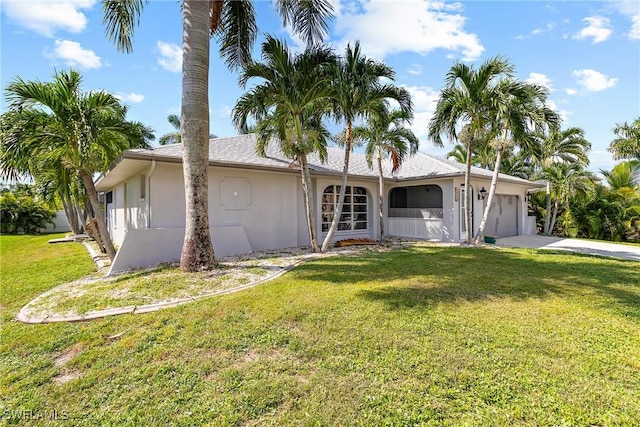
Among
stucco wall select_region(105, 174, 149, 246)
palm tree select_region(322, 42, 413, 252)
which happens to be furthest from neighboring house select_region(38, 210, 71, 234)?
palm tree select_region(322, 42, 413, 252)

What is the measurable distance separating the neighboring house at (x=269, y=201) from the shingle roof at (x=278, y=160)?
4cm

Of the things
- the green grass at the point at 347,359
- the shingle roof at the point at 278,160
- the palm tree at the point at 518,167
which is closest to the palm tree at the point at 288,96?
the shingle roof at the point at 278,160

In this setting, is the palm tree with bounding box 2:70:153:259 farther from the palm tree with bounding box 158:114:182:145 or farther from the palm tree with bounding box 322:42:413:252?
the palm tree with bounding box 158:114:182:145

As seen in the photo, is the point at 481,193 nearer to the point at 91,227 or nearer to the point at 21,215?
the point at 91,227

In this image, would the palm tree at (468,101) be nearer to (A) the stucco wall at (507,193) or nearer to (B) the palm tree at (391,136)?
(B) the palm tree at (391,136)

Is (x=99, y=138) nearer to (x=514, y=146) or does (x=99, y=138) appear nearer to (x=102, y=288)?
(x=102, y=288)

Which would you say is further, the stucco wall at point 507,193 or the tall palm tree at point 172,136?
the tall palm tree at point 172,136

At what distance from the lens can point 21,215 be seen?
22906 millimetres

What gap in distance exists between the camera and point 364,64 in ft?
30.6

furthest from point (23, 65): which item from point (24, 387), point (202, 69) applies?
point (24, 387)

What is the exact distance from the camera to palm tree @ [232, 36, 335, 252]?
905cm

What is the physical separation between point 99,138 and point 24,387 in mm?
7160

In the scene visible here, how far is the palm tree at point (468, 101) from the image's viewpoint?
11.0m

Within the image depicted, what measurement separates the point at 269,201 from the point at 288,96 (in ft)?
13.3
